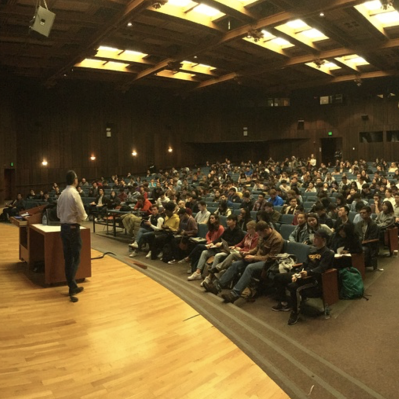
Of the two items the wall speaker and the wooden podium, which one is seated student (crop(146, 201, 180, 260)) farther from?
the wall speaker

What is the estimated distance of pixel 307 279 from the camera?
4.18 m

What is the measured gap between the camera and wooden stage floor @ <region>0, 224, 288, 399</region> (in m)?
2.61

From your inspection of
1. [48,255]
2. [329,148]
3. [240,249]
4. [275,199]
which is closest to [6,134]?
[275,199]

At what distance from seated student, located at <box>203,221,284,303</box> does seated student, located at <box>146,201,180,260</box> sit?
1.99 meters

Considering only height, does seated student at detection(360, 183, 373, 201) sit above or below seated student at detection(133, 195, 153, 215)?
above

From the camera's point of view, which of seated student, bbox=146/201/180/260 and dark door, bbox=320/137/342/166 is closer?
seated student, bbox=146/201/180/260

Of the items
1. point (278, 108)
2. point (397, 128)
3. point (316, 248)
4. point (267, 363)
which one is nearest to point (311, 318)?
point (316, 248)

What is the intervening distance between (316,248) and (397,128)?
18.1 m

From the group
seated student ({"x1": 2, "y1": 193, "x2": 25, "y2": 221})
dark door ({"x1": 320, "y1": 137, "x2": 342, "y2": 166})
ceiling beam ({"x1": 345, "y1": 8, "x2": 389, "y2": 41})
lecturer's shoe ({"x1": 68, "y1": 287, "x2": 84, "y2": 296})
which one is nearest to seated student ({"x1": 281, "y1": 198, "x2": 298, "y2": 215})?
lecturer's shoe ({"x1": 68, "y1": 287, "x2": 84, "y2": 296})

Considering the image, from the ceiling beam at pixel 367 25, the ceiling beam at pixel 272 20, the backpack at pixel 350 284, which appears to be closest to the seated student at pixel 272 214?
the backpack at pixel 350 284

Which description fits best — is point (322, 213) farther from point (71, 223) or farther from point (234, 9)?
point (234, 9)

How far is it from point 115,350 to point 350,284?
2.89 meters

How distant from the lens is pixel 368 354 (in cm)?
325

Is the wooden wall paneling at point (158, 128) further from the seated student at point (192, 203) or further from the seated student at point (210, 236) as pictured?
the seated student at point (210, 236)
